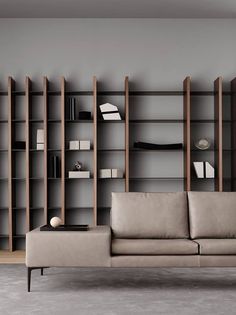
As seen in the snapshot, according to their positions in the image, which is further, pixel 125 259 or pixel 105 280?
pixel 105 280

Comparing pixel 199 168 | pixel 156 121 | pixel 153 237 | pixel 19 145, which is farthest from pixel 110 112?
pixel 153 237

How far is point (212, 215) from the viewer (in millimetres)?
5023

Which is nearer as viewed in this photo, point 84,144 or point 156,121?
point 84,144

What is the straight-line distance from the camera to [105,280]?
4938mm

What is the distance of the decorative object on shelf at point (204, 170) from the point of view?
23.0 feet

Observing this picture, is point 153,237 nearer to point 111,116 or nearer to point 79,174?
point 79,174

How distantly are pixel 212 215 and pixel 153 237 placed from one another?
618 mm

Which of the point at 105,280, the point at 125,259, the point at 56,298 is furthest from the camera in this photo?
the point at 105,280

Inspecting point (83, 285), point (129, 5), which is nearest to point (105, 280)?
point (83, 285)

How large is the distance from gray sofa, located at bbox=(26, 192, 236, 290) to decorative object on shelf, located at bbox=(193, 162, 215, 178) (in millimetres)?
1842

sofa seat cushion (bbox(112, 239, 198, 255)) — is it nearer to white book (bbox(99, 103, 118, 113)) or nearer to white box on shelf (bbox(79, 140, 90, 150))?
white box on shelf (bbox(79, 140, 90, 150))

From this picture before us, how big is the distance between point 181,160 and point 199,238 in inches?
97.2

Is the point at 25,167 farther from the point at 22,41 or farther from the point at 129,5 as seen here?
the point at 129,5

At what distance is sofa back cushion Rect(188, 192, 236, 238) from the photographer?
16.3ft
